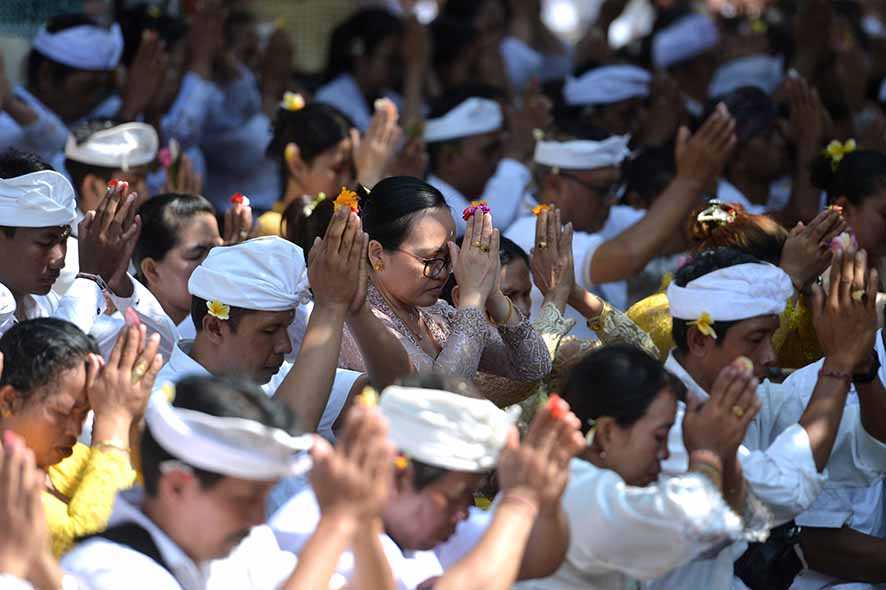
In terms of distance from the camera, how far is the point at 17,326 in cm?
352

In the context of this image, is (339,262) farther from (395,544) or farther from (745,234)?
(745,234)

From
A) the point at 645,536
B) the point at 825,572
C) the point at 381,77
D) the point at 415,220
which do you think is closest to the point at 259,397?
the point at 645,536

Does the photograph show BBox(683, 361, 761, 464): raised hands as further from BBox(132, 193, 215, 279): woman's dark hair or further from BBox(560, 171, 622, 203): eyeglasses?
BBox(560, 171, 622, 203): eyeglasses

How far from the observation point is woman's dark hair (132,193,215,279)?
496cm

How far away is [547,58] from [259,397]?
23.1 ft

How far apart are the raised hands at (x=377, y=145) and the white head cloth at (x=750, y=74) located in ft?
10.4

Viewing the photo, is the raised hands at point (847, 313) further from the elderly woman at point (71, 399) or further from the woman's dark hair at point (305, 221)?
the elderly woman at point (71, 399)

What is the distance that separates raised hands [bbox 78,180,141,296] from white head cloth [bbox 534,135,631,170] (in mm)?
2016

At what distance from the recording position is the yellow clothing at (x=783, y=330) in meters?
4.64

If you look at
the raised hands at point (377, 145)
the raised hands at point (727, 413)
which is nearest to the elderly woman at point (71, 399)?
the raised hands at point (727, 413)

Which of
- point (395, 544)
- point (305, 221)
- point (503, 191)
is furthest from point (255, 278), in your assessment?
point (503, 191)

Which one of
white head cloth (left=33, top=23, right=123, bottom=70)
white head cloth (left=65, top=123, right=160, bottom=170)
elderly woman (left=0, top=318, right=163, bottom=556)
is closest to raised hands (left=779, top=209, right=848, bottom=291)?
elderly woman (left=0, top=318, right=163, bottom=556)

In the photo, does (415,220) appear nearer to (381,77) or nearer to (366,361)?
(366,361)

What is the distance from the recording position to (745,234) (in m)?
4.84
